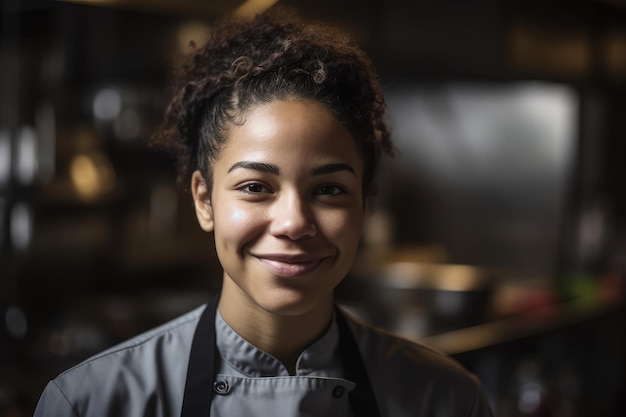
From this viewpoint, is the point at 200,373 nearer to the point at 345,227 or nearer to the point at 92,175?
the point at 345,227

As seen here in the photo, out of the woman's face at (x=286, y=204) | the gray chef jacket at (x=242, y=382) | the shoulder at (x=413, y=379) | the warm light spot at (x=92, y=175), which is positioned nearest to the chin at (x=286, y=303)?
the woman's face at (x=286, y=204)

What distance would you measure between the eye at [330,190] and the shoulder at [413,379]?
30cm

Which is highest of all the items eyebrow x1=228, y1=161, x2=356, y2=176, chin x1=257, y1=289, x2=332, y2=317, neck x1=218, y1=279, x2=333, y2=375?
eyebrow x1=228, y1=161, x2=356, y2=176

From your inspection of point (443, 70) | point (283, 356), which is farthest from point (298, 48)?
point (443, 70)

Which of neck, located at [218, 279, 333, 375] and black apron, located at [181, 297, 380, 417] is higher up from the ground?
neck, located at [218, 279, 333, 375]

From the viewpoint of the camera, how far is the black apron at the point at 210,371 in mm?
1256

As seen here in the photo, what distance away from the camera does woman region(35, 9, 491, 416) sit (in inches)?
47.0

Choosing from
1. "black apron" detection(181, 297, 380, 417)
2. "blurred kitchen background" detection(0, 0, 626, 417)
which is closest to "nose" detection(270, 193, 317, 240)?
"black apron" detection(181, 297, 380, 417)

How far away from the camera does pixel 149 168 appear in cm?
388

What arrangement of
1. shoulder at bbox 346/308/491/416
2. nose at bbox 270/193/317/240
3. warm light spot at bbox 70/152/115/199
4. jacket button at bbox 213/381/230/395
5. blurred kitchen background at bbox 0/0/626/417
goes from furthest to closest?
warm light spot at bbox 70/152/115/199 → blurred kitchen background at bbox 0/0/626/417 → shoulder at bbox 346/308/491/416 → jacket button at bbox 213/381/230/395 → nose at bbox 270/193/317/240

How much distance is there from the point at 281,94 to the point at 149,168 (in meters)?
2.75

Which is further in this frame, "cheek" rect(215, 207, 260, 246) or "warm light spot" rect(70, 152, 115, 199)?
"warm light spot" rect(70, 152, 115, 199)

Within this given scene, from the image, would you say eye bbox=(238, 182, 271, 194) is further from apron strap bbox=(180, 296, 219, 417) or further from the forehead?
apron strap bbox=(180, 296, 219, 417)

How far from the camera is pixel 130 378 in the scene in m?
1.26
